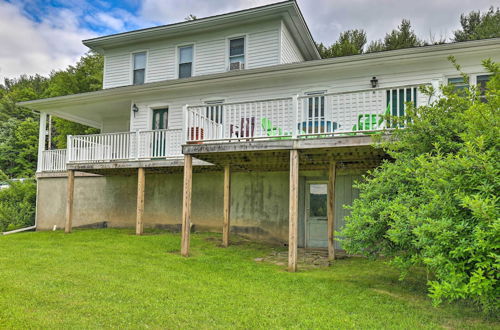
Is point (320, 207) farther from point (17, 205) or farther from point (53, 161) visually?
point (17, 205)

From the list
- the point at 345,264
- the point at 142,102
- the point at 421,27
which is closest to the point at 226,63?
the point at 142,102

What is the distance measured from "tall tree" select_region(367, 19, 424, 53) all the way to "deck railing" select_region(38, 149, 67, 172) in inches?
761

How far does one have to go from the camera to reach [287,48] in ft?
47.3

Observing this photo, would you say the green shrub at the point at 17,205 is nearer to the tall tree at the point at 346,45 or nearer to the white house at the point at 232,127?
the white house at the point at 232,127

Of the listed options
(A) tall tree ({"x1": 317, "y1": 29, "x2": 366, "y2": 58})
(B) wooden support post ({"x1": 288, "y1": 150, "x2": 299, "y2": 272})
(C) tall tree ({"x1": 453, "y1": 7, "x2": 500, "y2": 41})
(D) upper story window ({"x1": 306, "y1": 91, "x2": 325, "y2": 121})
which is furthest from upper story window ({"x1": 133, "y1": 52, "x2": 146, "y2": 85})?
(C) tall tree ({"x1": 453, "y1": 7, "x2": 500, "y2": 41})

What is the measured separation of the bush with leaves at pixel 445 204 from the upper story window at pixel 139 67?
1227cm

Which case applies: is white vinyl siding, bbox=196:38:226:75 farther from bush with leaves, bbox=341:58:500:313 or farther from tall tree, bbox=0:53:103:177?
tall tree, bbox=0:53:103:177

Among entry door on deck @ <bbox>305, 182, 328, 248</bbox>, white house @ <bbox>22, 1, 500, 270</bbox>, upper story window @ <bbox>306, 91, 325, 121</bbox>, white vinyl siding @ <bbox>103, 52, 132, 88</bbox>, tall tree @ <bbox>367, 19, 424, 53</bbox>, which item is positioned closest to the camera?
upper story window @ <bbox>306, 91, 325, 121</bbox>

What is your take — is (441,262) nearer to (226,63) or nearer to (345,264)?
(345,264)

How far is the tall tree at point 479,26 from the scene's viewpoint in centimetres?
1988

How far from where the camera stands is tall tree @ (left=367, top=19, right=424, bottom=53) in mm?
22766

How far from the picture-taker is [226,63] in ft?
47.2

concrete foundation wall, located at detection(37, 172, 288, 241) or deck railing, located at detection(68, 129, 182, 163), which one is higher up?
deck railing, located at detection(68, 129, 182, 163)

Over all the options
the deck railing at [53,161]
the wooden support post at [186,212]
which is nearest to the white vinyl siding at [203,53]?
the deck railing at [53,161]
